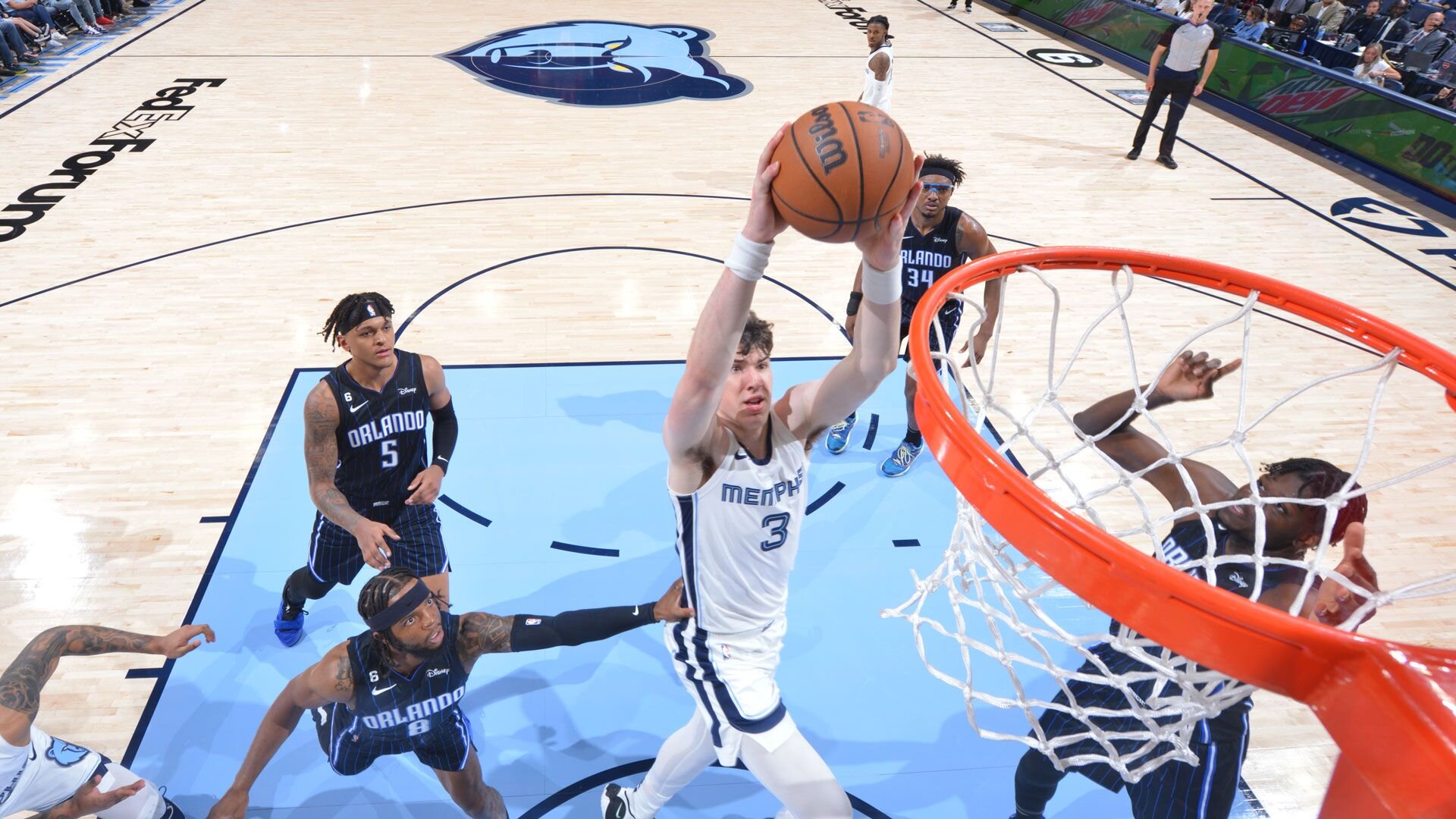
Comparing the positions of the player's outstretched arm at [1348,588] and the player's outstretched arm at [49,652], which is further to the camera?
the player's outstretched arm at [49,652]

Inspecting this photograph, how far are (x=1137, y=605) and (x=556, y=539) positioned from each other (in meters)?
3.53

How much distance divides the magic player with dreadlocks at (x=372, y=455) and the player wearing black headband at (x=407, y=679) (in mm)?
573

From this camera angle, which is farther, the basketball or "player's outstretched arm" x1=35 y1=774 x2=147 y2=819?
"player's outstretched arm" x1=35 y1=774 x2=147 y2=819

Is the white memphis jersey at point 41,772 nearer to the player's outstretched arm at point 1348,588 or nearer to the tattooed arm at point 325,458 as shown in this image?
the tattooed arm at point 325,458

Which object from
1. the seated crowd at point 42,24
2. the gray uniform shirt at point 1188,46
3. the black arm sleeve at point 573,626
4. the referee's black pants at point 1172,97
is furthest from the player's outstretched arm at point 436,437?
the seated crowd at point 42,24

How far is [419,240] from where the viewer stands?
314 inches

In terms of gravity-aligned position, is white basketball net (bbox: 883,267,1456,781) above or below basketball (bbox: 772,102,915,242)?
below

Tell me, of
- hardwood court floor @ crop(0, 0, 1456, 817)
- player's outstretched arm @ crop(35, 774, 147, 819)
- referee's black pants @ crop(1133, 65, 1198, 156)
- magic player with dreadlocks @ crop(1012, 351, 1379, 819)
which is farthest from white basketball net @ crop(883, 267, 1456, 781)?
referee's black pants @ crop(1133, 65, 1198, 156)

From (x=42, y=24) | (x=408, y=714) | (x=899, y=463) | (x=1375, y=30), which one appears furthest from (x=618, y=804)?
(x=1375, y=30)

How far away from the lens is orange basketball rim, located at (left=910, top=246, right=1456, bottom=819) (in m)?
1.37

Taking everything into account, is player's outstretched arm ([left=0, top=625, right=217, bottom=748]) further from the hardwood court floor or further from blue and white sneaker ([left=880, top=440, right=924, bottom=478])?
blue and white sneaker ([left=880, top=440, right=924, bottom=478])

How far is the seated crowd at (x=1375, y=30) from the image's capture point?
1134 centimetres

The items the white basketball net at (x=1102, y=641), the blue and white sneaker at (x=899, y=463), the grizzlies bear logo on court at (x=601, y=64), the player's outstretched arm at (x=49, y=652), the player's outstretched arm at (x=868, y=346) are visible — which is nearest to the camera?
the player's outstretched arm at (x=868, y=346)

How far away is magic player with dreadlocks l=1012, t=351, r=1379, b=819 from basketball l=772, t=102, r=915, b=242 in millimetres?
1278
